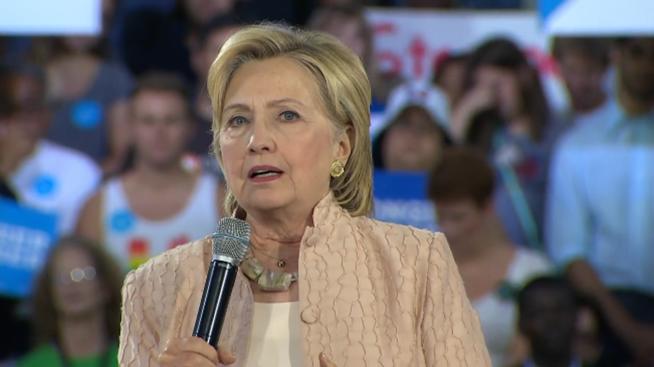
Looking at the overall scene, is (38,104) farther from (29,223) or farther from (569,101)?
(569,101)

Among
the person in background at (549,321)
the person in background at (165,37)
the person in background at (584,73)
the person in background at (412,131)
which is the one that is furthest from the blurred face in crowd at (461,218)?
the person in background at (165,37)

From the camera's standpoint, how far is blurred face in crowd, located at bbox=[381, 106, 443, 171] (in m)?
5.38

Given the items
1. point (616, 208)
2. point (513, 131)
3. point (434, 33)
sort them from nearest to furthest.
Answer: point (616, 208) → point (513, 131) → point (434, 33)

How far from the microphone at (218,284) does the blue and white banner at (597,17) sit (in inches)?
141

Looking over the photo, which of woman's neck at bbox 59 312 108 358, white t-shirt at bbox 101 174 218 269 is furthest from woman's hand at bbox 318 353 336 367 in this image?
woman's neck at bbox 59 312 108 358

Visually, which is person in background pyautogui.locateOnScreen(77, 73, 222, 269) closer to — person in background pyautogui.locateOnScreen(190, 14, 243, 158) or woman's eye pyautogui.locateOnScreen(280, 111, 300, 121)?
Answer: person in background pyautogui.locateOnScreen(190, 14, 243, 158)

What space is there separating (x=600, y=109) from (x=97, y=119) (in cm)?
208

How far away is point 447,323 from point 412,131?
11.1 ft

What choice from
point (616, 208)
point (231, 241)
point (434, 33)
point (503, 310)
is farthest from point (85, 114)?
point (231, 241)

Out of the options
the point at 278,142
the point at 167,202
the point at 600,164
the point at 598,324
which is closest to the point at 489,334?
the point at 598,324

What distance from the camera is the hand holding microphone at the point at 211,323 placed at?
6.03 ft

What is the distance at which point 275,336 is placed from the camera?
7.03ft

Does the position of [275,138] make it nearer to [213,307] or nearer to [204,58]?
[213,307]

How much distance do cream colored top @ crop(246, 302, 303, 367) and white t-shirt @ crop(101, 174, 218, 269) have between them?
10.8ft
